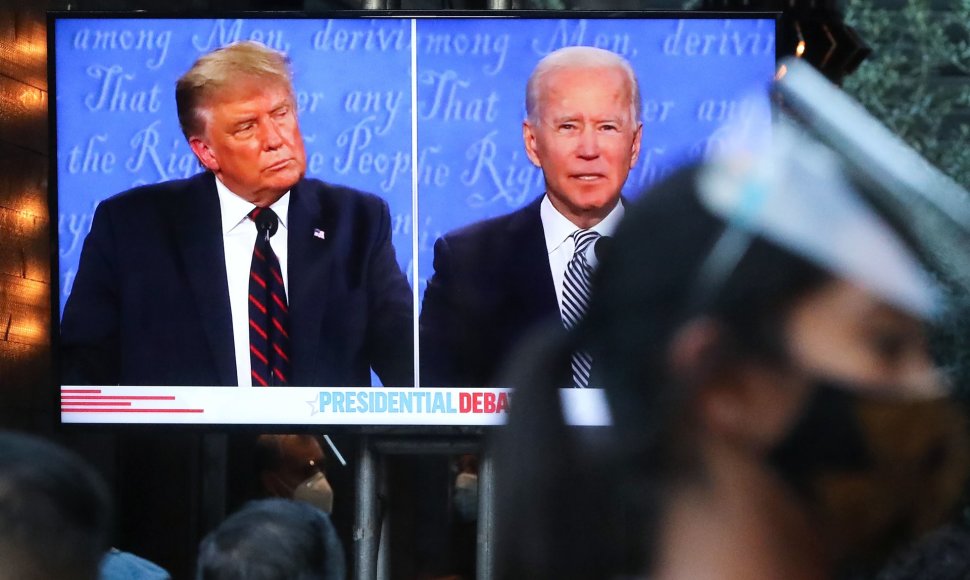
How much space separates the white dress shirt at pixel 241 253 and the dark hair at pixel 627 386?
5767 mm

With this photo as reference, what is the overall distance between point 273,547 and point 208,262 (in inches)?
140

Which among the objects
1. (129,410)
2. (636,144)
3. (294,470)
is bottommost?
(294,470)

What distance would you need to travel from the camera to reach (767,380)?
2.05 feet

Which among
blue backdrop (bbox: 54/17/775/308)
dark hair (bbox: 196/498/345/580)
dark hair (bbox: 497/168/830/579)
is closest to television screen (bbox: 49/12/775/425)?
blue backdrop (bbox: 54/17/775/308)

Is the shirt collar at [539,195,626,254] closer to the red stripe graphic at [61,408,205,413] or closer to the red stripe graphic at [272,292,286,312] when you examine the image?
the red stripe graphic at [272,292,286,312]

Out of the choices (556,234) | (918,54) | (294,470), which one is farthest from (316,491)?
(918,54)

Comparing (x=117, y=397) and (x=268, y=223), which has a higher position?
(x=268, y=223)

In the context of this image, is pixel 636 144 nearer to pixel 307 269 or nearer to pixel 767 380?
pixel 307 269

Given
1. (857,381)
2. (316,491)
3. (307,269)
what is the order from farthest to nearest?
1. (316,491)
2. (307,269)
3. (857,381)

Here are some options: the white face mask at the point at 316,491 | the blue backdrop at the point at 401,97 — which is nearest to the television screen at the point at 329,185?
the blue backdrop at the point at 401,97

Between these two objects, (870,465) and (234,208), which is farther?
(234,208)

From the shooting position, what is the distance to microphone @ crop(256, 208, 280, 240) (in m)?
6.51

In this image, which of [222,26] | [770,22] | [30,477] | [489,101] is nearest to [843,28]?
[770,22]

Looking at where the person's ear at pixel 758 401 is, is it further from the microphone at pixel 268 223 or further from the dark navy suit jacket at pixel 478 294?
the microphone at pixel 268 223
